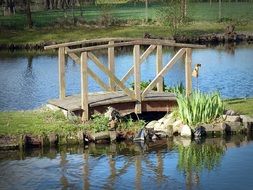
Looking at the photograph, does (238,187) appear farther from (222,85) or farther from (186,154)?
(222,85)

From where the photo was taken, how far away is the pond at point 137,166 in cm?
2200

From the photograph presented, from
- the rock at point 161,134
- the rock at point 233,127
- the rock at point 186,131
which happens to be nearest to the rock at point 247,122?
the rock at point 233,127

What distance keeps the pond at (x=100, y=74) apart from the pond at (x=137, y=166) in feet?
34.5

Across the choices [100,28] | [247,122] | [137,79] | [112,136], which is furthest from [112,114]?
[100,28]

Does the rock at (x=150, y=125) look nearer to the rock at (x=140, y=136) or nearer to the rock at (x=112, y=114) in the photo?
the rock at (x=140, y=136)

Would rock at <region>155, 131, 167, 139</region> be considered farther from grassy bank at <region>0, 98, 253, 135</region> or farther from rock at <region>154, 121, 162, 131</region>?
grassy bank at <region>0, 98, 253, 135</region>

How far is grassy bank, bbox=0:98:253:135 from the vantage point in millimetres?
26906

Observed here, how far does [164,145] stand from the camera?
26984mm

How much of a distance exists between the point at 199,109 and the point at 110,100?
4209 mm

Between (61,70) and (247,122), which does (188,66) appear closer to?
(247,122)

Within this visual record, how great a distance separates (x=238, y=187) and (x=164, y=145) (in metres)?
6.06

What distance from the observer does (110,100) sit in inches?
1179

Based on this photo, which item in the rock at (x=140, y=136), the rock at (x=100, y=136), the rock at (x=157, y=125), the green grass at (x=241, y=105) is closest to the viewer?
the rock at (x=100, y=136)

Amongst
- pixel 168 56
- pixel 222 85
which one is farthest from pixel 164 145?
pixel 168 56
